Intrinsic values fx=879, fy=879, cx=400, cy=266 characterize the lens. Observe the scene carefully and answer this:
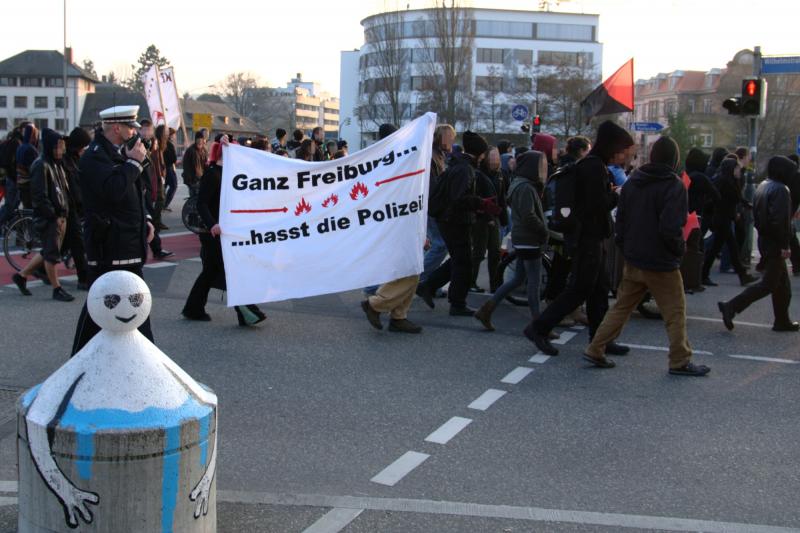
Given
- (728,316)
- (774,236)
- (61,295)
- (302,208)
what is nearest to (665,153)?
(774,236)

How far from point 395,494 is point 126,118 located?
353cm

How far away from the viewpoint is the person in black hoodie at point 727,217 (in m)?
12.2

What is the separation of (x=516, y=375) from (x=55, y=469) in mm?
4284

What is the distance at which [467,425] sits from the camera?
555cm

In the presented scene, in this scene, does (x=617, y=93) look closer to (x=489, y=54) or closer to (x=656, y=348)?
(x=656, y=348)

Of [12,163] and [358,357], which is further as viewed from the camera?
[12,163]

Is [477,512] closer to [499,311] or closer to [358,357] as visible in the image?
[358,357]

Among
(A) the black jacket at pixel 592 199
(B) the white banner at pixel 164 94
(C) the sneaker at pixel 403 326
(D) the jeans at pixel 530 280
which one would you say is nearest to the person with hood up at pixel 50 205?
(C) the sneaker at pixel 403 326

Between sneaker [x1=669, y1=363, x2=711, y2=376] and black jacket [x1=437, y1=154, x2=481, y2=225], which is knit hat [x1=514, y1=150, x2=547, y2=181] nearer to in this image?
black jacket [x1=437, y1=154, x2=481, y2=225]

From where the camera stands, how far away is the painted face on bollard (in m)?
3.36

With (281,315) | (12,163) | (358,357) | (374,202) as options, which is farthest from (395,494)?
(12,163)

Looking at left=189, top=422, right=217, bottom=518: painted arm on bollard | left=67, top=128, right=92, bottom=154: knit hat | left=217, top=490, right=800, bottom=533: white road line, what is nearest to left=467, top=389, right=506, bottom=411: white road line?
left=217, top=490, right=800, bottom=533: white road line

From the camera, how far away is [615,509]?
4.27m

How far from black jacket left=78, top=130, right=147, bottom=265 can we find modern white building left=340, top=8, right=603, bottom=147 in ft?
188
